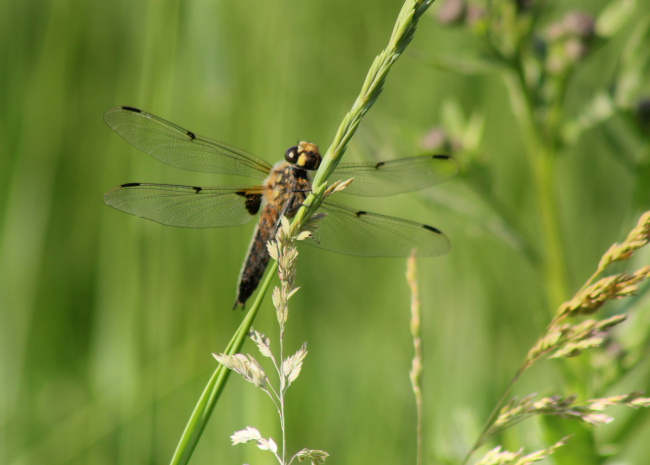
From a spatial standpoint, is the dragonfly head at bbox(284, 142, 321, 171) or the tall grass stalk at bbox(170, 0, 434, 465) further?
the dragonfly head at bbox(284, 142, 321, 171)

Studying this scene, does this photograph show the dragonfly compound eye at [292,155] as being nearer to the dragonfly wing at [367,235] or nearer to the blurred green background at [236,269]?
the dragonfly wing at [367,235]

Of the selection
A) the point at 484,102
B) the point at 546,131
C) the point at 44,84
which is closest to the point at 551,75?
the point at 546,131

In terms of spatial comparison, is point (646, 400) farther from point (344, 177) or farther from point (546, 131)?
point (546, 131)

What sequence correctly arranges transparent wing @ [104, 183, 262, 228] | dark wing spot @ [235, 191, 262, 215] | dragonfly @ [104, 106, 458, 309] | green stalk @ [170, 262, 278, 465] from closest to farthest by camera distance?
green stalk @ [170, 262, 278, 465]
transparent wing @ [104, 183, 262, 228]
dragonfly @ [104, 106, 458, 309]
dark wing spot @ [235, 191, 262, 215]

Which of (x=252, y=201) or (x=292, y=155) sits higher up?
(x=292, y=155)

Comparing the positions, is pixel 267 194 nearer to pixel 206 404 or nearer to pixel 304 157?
pixel 304 157

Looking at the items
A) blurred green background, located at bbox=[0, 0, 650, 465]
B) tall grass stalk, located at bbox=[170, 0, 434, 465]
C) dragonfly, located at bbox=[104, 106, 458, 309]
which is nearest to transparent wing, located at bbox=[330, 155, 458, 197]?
dragonfly, located at bbox=[104, 106, 458, 309]

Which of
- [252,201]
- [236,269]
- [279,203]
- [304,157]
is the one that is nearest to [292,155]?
[304,157]

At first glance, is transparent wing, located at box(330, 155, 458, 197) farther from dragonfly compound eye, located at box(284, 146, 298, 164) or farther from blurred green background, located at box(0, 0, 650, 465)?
blurred green background, located at box(0, 0, 650, 465)
